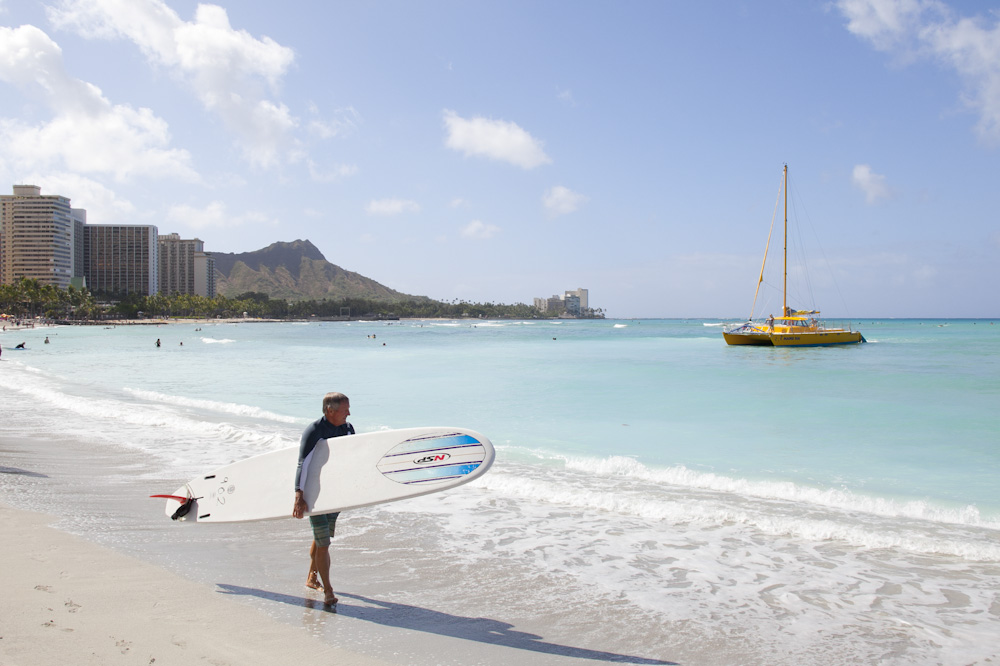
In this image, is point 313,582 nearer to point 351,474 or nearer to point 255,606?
point 255,606

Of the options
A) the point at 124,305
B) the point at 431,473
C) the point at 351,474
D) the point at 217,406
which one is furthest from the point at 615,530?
the point at 124,305

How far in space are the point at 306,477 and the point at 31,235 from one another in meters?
202

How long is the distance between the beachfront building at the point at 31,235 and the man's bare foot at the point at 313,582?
19524cm

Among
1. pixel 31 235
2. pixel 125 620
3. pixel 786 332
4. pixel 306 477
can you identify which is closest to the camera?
pixel 125 620

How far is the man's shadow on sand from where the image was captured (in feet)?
11.2

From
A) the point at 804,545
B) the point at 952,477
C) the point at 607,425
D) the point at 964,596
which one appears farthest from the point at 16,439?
the point at 952,477

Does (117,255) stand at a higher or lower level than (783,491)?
higher

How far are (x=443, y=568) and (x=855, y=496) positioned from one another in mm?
5522

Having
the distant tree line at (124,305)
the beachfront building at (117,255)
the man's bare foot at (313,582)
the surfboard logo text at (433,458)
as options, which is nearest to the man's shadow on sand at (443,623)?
the man's bare foot at (313,582)

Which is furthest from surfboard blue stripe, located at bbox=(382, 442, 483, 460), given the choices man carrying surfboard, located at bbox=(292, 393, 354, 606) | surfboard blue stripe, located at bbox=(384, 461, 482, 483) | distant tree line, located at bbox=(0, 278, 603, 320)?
distant tree line, located at bbox=(0, 278, 603, 320)

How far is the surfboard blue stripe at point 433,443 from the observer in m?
4.16

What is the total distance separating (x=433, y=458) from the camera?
13.6 ft

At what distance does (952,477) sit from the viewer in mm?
8547

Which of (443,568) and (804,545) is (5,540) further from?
(804,545)
